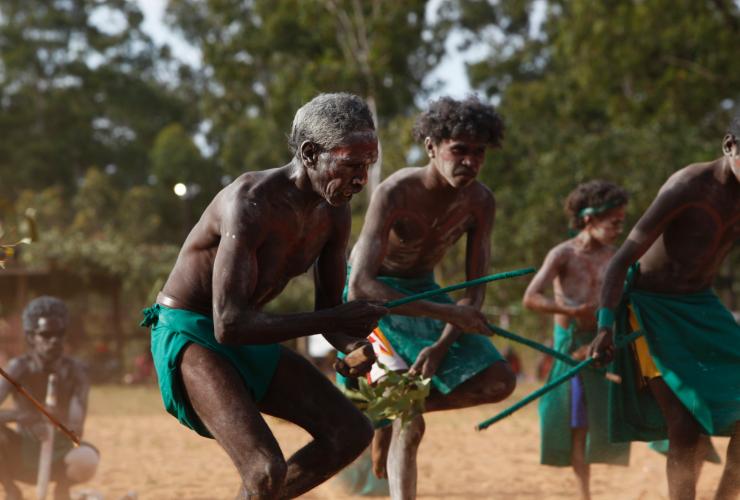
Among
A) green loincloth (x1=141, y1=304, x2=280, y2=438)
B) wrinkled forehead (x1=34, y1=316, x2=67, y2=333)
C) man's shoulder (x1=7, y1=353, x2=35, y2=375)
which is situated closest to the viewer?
green loincloth (x1=141, y1=304, x2=280, y2=438)

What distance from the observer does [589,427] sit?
6680mm

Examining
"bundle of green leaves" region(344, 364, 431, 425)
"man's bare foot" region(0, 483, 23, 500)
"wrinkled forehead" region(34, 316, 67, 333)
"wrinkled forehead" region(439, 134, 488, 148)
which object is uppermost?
"wrinkled forehead" region(439, 134, 488, 148)

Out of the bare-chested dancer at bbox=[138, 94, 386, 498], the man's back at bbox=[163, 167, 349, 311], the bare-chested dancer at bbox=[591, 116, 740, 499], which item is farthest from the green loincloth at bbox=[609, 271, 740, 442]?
the man's back at bbox=[163, 167, 349, 311]

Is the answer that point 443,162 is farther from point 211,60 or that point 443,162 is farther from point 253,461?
point 211,60

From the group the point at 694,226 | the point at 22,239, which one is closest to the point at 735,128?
the point at 694,226

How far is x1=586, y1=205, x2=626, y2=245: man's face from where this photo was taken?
22.5ft

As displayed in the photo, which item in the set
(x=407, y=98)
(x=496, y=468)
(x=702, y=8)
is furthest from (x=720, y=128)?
(x=496, y=468)

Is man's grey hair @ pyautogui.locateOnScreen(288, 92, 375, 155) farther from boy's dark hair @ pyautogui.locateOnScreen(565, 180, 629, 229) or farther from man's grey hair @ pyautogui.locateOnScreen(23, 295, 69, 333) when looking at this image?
man's grey hair @ pyautogui.locateOnScreen(23, 295, 69, 333)

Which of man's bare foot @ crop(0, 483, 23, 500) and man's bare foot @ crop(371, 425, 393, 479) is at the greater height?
man's bare foot @ crop(371, 425, 393, 479)

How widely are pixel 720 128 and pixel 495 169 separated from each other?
4.95 m

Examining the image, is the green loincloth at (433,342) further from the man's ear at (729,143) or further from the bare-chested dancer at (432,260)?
the man's ear at (729,143)

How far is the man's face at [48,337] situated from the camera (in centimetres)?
680

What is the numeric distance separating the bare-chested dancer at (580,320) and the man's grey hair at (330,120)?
3.23m

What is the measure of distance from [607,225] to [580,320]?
62 centimetres
